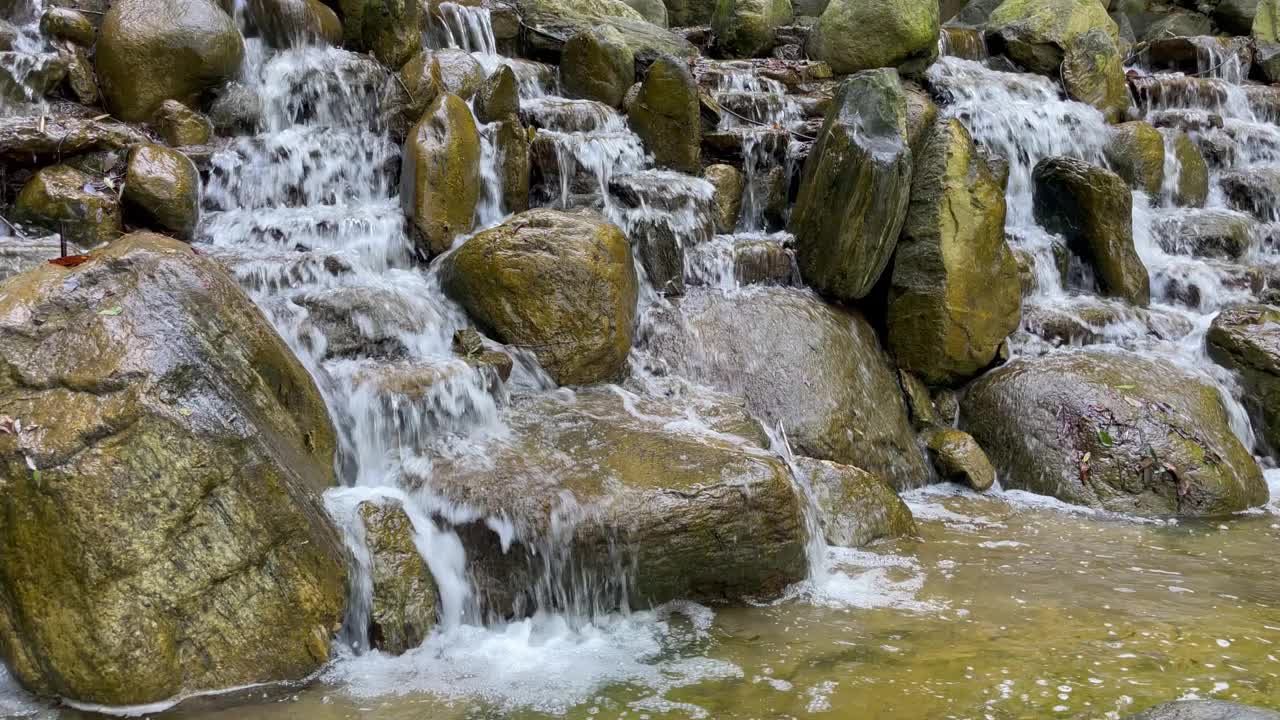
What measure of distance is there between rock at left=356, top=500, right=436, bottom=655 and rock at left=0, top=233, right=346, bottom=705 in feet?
0.60

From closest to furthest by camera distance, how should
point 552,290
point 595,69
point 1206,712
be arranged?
1. point 1206,712
2. point 552,290
3. point 595,69

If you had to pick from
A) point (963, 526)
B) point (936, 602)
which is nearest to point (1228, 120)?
point (963, 526)

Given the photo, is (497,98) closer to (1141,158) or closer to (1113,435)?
(1113,435)

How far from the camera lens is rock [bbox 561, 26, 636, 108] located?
939cm

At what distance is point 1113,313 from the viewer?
26.1ft

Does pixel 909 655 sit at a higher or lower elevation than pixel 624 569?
lower

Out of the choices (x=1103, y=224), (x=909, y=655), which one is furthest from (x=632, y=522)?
(x=1103, y=224)

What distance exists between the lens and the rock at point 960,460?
6555 millimetres

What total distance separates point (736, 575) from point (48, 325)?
3.18 meters

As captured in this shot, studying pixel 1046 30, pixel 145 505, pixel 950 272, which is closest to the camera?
pixel 145 505

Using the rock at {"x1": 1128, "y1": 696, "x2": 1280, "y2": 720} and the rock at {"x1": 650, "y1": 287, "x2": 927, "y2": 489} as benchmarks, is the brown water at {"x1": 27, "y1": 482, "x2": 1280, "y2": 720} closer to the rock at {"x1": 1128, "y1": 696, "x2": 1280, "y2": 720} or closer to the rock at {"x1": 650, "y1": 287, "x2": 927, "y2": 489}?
the rock at {"x1": 1128, "y1": 696, "x2": 1280, "y2": 720}

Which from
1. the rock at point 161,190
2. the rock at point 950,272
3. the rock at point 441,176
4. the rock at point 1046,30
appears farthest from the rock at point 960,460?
the rock at point 1046,30

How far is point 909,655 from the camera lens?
3791mm

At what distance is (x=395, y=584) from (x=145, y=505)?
42.7 inches
